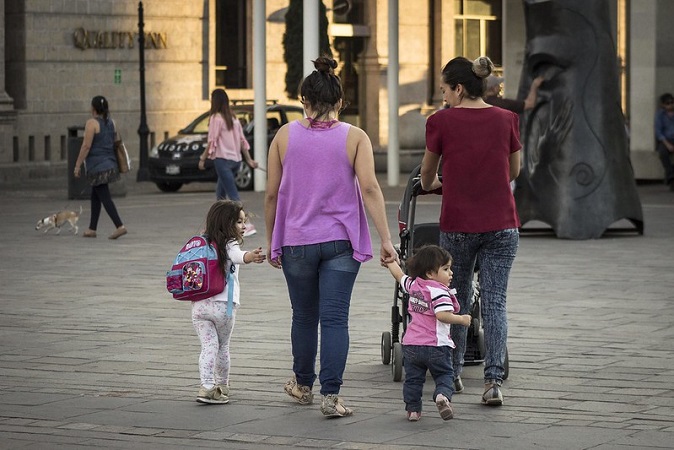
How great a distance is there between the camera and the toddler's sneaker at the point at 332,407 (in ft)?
25.4

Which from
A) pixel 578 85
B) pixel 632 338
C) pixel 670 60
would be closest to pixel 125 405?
pixel 632 338

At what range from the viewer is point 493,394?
8031 mm

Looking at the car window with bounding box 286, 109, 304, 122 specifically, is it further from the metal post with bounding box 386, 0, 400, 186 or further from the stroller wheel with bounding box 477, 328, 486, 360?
the stroller wheel with bounding box 477, 328, 486, 360

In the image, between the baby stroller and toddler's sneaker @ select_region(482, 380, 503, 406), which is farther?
the baby stroller

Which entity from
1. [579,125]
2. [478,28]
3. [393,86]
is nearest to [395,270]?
[579,125]

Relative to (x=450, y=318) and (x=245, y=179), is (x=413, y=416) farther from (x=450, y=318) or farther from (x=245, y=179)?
(x=245, y=179)

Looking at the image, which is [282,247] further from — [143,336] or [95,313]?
[95,313]

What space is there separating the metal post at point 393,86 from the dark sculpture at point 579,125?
336 inches

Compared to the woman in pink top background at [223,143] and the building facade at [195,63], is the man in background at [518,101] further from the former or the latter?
the building facade at [195,63]

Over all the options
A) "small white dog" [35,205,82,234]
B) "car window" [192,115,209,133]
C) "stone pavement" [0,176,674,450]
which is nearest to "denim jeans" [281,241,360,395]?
"stone pavement" [0,176,674,450]

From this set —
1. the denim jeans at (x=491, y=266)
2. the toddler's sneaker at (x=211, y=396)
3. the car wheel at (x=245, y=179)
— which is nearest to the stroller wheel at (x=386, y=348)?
the denim jeans at (x=491, y=266)

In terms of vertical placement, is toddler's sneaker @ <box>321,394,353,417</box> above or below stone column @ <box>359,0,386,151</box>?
below

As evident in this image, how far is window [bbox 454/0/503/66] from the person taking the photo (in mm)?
43156

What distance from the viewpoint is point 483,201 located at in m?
8.20
